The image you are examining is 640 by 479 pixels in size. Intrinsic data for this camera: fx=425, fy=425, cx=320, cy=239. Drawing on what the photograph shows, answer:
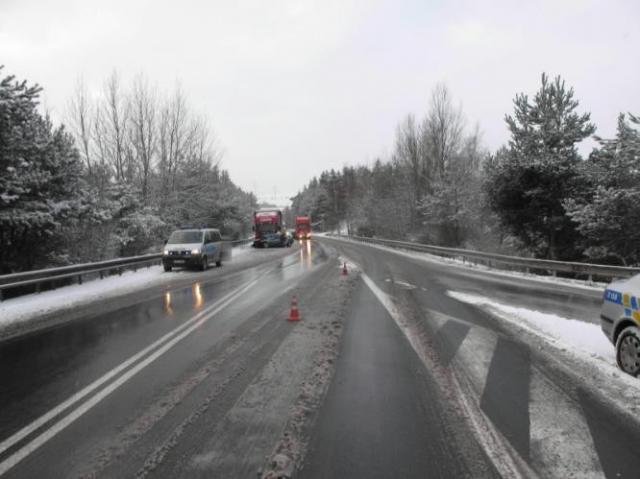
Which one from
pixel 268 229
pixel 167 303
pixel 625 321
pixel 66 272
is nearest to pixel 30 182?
pixel 66 272

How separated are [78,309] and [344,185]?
115 m

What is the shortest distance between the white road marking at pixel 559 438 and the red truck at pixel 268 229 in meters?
39.7

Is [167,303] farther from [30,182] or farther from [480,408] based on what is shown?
[480,408]

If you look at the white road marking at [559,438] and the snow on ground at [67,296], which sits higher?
the white road marking at [559,438]

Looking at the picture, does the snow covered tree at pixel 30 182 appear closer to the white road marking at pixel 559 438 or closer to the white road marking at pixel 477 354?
the white road marking at pixel 477 354

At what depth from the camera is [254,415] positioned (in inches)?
163

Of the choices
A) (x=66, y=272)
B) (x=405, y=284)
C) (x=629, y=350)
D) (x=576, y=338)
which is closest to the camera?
(x=629, y=350)

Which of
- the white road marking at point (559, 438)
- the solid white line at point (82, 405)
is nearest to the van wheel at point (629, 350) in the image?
the white road marking at point (559, 438)

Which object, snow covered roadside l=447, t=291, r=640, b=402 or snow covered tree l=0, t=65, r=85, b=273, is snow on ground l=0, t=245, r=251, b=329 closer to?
snow covered tree l=0, t=65, r=85, b=273

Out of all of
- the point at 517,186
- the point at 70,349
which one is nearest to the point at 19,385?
the point at 70,349

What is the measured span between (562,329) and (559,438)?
15.6ft

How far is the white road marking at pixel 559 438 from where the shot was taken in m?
3.20

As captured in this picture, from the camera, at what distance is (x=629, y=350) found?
17.6ft

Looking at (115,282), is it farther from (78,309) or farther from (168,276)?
(78,309)
